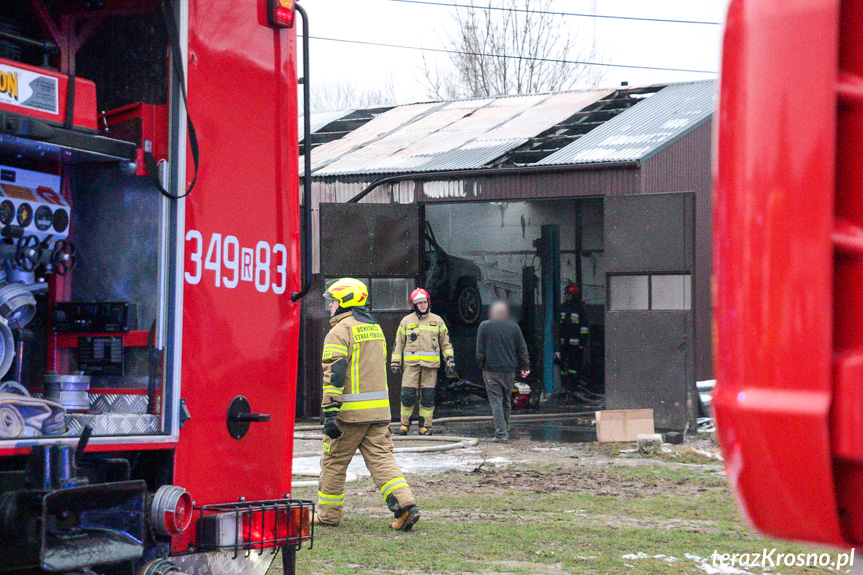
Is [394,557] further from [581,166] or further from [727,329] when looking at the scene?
[581,166]

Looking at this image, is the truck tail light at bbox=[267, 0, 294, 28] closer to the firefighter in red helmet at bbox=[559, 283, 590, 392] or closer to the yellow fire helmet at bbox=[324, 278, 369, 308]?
the yellow fire helmet at bbox=[324, 278, 369, 308]

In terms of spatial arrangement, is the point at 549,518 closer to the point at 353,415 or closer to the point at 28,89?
the point at 353,415

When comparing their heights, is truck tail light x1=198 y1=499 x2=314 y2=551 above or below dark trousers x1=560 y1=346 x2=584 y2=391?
above

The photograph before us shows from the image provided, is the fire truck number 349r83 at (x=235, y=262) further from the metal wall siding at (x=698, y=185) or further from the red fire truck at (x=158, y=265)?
the metal wall siding at (x=698, y=185)

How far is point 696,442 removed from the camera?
1336 cm

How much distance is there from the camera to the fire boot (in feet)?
25.6

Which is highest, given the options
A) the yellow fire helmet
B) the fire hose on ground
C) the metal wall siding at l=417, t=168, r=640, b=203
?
the metal wall siding at l=417, t=168, r=640, b=203

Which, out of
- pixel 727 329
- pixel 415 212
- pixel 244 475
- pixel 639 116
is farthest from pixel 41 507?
pixel 639 116

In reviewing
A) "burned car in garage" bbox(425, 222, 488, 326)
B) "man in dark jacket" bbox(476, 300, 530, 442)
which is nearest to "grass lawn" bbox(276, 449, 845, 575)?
"man in dark jacket" bbox(476, 300, 530, 442)

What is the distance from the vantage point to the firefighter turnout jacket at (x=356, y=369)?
7988mm

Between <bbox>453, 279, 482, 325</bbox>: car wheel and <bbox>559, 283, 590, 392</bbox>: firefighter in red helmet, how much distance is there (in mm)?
1881

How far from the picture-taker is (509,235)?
2128 cm

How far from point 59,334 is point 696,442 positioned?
10620mm

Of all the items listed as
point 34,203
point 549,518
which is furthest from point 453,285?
point 34,203
